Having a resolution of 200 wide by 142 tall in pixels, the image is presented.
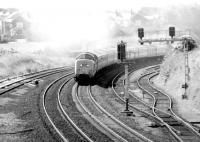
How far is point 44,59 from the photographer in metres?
63.5

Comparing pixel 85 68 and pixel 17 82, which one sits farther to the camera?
pixel 17 82

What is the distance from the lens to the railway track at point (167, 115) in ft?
64.4

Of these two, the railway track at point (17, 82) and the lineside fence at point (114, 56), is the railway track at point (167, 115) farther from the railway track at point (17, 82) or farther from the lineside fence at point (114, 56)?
the railway track at point (17, 82)

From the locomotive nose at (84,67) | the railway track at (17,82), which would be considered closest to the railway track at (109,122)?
the locomotive nose at (84,67)

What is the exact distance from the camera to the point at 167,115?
79.3 ft

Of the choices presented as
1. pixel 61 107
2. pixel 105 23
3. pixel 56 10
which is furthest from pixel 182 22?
pixel 61 107

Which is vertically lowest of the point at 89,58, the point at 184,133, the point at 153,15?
the point at 184,133

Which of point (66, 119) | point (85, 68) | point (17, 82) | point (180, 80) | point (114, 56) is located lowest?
point (66, 119)

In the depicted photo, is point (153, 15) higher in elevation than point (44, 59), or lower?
higher

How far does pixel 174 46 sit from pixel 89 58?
10126mm

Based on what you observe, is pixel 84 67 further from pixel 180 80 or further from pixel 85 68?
pixel 180 80

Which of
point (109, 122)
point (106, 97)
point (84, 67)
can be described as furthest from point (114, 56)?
point (109, 122)

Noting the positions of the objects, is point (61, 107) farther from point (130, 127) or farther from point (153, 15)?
point (153, 15)

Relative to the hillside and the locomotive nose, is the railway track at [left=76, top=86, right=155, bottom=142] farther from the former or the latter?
the locomotive nose
